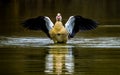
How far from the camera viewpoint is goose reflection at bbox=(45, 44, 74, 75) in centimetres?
1072

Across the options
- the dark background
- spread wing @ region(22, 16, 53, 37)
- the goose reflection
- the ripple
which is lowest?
the goose reflection

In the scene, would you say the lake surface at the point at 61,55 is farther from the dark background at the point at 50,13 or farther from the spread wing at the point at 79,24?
the dark background at the point at 50,13

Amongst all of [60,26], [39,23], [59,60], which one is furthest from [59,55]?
[39,23]

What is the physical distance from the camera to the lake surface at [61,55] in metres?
10.7

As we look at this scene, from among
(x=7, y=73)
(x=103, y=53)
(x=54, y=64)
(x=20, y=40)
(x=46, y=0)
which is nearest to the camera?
(x=7, y=73)

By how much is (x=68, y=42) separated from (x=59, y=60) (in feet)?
14.2

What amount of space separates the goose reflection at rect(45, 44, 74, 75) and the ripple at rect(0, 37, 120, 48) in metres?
0.40

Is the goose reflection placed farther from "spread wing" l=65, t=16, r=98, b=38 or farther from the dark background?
the dark background

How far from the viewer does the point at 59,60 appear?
12219 millimetres

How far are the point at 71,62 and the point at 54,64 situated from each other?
447 mm

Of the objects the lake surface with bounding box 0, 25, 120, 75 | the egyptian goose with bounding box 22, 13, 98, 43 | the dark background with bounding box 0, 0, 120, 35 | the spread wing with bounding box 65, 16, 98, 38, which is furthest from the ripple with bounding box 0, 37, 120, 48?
the dark background with bounding box 0, 0, 120, 35

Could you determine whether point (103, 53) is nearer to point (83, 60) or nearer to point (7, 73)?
point (83, 60)

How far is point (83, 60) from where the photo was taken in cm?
1222

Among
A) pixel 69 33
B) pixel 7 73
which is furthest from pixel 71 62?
pixel 69 33
